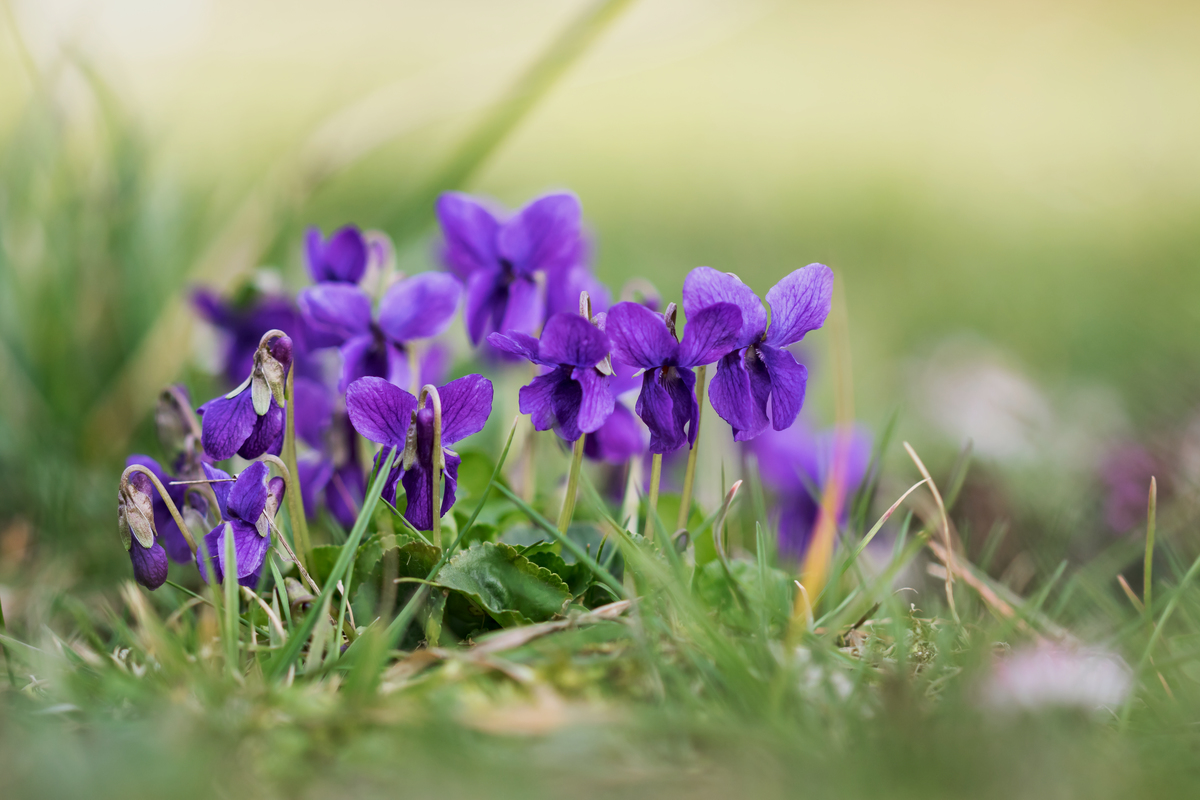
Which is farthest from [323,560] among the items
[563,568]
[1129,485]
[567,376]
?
[1129,485]

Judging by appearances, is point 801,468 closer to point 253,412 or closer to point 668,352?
point 668,352

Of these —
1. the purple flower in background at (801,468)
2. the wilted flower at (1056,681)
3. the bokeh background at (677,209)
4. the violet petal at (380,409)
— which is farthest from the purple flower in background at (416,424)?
the bokeh background at (677,209)

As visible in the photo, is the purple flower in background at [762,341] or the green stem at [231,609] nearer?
the green stem at [231,609]

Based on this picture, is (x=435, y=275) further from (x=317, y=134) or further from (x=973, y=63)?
(x=973, y=63)

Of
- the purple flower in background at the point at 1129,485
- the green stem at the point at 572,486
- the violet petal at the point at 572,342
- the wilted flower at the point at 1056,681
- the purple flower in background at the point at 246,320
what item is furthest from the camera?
the purple flower in background at the point at 1129,485

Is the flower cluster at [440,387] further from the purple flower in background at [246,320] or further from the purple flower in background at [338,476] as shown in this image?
the purple flower in background at [246,320]

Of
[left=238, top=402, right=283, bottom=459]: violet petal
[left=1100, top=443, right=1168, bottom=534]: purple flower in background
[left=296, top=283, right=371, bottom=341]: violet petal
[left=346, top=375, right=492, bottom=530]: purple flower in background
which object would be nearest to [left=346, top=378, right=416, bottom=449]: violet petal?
[left=346, top=375, right=492, bottom=530]: purple flower in background

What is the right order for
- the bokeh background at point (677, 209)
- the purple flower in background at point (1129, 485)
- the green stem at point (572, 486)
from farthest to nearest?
the bokeh background at point (677, 209) → the purple flower in background at point (1129, 485) → the green stem at point (572, 486)

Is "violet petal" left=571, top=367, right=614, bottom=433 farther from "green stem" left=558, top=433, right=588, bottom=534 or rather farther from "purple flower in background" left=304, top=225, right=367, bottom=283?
"purple flower in background" left=304, top=225, right=367, bottom=283

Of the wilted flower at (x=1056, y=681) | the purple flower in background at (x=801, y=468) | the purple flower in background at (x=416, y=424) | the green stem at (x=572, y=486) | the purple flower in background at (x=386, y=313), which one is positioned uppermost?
the purple flower in background at (x=386, y=313)
